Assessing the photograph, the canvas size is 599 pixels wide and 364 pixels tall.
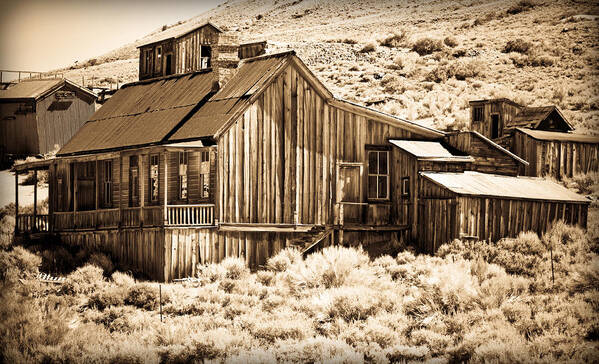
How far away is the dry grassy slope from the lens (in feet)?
182

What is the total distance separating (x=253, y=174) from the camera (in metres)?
31.2

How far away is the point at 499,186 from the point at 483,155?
3.24 meters

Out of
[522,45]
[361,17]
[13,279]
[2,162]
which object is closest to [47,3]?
[13,279]

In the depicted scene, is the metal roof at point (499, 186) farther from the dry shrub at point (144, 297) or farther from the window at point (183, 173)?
the dry shrub at point (144, 297)

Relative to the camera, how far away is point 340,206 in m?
32.4

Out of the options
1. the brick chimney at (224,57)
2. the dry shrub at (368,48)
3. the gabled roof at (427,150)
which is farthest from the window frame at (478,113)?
the dry shrub at (368,48)

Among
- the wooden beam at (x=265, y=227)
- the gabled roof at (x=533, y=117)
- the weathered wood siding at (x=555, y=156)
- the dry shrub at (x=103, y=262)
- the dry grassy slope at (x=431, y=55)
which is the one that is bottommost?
the dry shrub at (x=103, y=262)

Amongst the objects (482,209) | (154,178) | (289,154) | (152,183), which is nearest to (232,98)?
(289,154)

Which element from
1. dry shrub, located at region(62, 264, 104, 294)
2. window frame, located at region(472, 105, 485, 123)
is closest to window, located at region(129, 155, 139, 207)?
dry shrub, located at region(62, 264, 104, 294)

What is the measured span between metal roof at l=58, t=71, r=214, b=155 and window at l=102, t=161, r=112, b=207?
27.0 inches

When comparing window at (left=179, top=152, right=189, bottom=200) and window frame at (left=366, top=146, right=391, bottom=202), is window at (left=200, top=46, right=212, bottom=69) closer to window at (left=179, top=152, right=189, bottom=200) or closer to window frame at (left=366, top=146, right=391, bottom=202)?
window at (left=179, top=152, right=189, bottom=200)

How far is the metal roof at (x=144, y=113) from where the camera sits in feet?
111

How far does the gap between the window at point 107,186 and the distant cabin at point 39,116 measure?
20.8m

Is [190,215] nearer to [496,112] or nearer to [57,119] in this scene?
[496,112]
